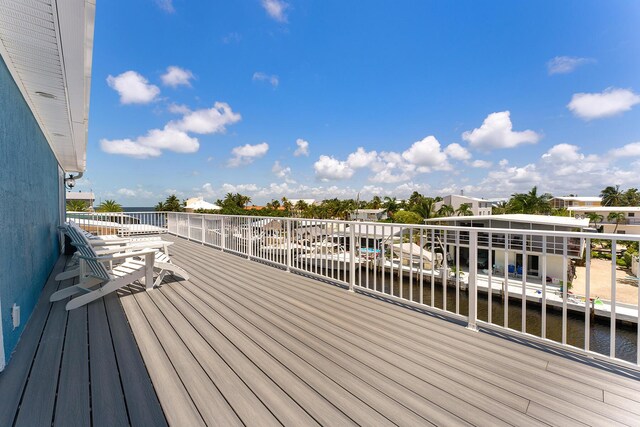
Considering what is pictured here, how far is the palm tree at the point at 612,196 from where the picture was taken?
57.1 meters

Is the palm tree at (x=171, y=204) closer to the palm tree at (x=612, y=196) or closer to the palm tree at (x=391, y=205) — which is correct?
the palm tree at (x=391, y=205)

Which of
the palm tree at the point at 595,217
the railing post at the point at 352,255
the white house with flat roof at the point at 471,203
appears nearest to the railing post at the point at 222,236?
the railing post at the point at 352,255

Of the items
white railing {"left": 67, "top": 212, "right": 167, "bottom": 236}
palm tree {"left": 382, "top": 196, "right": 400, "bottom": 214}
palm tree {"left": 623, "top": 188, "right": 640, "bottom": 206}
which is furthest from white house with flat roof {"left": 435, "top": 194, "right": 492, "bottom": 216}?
white railing {"left": 67, "top": 212, "right": 167, "bottom": 236}

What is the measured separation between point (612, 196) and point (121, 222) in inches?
3291

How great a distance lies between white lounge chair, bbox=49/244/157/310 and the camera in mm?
3070

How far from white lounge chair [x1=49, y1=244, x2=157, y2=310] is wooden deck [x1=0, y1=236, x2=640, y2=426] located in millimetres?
175

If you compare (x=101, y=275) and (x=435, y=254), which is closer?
(x=101, y=275)

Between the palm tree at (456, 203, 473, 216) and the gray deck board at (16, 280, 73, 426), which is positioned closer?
the gray deck board at (16, 280, 73, 426)

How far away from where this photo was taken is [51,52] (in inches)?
97.3

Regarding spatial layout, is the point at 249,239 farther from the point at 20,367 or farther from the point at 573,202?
the point at 573,202

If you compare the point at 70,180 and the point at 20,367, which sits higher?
the point at 70,180

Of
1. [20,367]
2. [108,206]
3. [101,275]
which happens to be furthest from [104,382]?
[108,206]

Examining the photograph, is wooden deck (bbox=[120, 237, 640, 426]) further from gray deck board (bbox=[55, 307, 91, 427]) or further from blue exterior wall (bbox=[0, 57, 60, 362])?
blue exterior wall (bbox=[0, 57, 60, 362])

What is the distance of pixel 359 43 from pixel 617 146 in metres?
56.3
